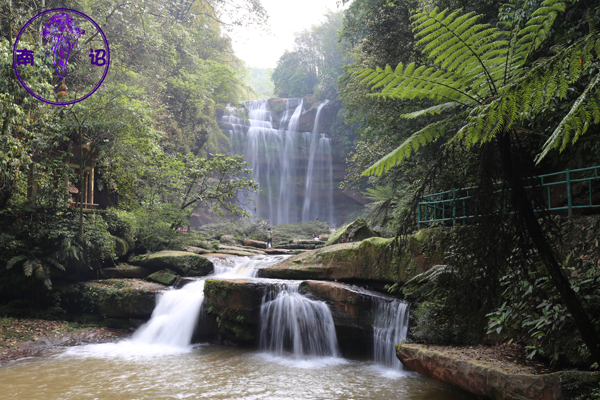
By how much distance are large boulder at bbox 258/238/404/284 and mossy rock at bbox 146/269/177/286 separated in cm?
327

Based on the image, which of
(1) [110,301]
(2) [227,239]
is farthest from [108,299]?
(2) [227,239]

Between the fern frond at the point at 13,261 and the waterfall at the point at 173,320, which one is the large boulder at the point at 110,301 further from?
the fern frond at the point at 13,261

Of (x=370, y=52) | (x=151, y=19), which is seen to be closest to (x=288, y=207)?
(x=151, y=19)

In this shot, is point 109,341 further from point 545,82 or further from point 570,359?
point 545,82

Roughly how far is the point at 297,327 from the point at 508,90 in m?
7.36

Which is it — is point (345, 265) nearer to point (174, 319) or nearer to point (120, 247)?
point (174, 319)

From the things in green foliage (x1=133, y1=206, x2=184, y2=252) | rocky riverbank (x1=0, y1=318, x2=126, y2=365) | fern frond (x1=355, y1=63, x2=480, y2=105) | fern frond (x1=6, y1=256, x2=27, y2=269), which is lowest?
rocky riverbank (x1=0, y1=318, x2=126, y2=365)

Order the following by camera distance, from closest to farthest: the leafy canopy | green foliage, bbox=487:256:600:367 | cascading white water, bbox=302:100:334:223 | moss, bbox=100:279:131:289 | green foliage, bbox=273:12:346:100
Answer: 1. the leafy canopy
2. green foliage, bbox=487:256:600:367
3. moss, bbox=100:279:131:289
4. cascading white water, bbox=302:100:334:223
5. green foliage, bbox=273:12:346:100

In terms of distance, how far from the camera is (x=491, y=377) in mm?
4344

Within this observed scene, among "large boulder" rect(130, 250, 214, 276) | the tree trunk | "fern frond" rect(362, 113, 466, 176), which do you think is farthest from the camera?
"large boulder" rect(130, 250, 214, 276)

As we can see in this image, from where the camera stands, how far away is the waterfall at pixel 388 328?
Answer: 24.3 feet

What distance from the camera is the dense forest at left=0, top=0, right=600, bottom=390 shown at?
8.59 ft

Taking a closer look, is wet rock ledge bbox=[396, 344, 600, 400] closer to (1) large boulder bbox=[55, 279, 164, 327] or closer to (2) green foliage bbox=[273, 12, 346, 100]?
(1) large boulder bbox=[55, 279, 164, 327]

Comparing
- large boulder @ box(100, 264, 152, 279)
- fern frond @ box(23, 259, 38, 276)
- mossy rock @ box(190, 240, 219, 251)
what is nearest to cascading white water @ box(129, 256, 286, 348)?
large boulder @ box(100, 264, 152, 279)
